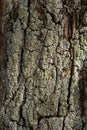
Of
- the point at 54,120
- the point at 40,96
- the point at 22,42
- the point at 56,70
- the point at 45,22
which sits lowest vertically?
the point at 54,120

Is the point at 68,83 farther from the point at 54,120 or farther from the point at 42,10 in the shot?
the point at 42,10

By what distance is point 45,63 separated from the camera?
5.08 ft

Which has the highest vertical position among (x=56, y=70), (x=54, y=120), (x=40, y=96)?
(x=56, y=70)

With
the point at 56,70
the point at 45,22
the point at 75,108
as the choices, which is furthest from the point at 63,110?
the point at 45,22

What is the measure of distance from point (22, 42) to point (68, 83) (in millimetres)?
309

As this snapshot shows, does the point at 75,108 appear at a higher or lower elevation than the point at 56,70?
lower

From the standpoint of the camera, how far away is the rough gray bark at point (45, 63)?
5.05 ft

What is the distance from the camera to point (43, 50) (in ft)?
5.09

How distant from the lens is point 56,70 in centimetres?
155

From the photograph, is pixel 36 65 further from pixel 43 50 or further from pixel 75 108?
pixel 75 108

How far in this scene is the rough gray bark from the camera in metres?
1.54

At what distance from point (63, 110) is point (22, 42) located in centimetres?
40

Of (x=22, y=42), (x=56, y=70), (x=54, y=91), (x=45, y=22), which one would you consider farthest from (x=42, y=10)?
(x=54, y=91)

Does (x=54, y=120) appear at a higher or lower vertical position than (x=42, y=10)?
lower
